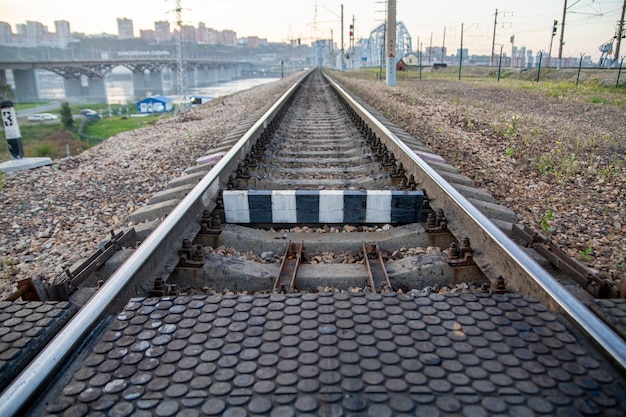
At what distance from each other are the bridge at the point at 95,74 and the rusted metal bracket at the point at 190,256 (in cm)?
7976

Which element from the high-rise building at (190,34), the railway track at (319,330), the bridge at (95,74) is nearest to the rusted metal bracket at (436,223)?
the railway track at (319,330)

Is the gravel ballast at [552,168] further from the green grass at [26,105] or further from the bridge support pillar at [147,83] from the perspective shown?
the bridge support pillar at [147,83]

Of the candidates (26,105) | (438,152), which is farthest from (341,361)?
(26,105)

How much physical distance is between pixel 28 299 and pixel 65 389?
2.37ft

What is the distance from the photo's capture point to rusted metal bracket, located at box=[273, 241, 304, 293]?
7.56ft

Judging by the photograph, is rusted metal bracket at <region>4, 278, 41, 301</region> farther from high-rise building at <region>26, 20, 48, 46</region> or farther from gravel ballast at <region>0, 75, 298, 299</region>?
high-rise building at <region>26, 20, 48, 46</region>

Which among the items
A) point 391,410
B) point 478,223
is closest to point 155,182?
point 478,223

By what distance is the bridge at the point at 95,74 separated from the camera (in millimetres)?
78850

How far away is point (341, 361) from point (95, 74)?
104466 mm

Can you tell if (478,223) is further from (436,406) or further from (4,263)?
(4,263)

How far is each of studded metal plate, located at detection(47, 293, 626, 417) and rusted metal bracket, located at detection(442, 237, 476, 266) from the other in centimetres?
62

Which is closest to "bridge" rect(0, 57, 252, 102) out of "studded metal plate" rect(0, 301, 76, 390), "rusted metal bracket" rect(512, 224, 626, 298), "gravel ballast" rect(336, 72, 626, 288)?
"gravel ballast" rect(336, 72, 626, 288)

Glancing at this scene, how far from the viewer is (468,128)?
8258 millimetres

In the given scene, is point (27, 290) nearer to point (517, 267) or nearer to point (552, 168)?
point (517, 267)
